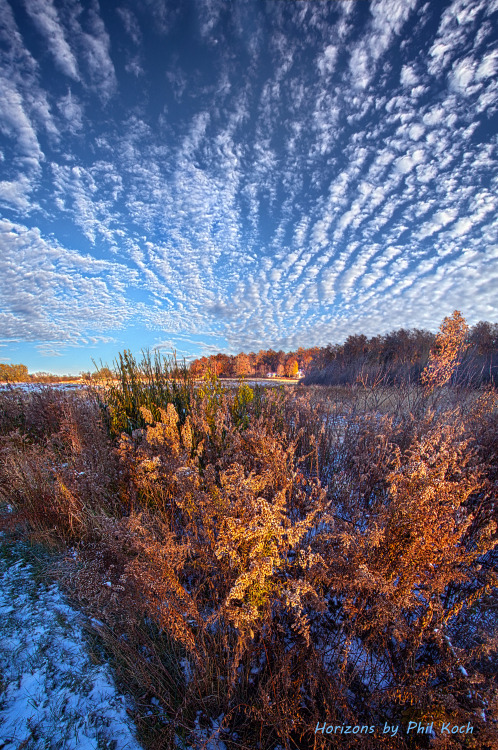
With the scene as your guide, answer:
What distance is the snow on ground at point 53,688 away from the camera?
5.82 ft

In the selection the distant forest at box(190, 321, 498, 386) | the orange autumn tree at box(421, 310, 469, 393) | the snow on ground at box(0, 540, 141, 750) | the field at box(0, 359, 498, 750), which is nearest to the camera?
the field at box(0, 359, 498, 750)

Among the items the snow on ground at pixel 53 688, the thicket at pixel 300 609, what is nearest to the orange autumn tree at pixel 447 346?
the thicket at pixel 300 609

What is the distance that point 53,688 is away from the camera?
2.04 m

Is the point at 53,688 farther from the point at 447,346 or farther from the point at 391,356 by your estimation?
the point at 391,356

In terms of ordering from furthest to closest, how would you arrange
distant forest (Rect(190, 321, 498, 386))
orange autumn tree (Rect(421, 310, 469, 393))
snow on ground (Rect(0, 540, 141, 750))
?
distant forest (Rect(190, 321, 498, 386)), orange autumn tree (Rect(421, 310, 469, 393)), snow on ground (Rect(0, 540, 141, 750))

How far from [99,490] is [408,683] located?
131 inches

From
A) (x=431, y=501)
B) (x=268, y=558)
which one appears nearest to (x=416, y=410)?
(x=431, y=501)

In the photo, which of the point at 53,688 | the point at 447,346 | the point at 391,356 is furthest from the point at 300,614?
the point at 391,356

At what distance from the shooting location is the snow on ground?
5.82 feet

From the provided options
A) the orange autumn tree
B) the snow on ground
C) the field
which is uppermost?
the orange autumn tree

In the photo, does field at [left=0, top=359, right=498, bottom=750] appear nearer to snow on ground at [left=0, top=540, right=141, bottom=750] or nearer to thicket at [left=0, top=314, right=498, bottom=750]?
thicket at [left=0, top=314, right=498, bottom=750]

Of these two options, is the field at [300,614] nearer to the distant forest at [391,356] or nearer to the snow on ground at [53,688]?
the snow on ground at [53,688]

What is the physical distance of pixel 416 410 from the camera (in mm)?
5891

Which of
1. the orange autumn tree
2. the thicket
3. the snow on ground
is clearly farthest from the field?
the orange autumn tree
